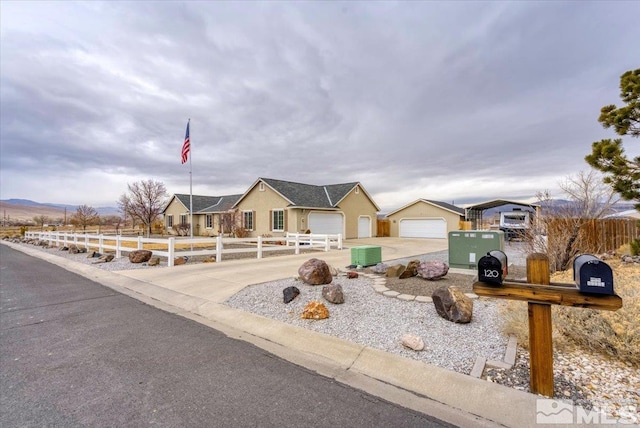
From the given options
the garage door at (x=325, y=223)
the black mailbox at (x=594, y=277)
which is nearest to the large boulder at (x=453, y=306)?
the black mailbox at (x=594, y=277)

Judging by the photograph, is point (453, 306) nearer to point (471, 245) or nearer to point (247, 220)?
point (471, 245)

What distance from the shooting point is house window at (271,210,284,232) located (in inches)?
913

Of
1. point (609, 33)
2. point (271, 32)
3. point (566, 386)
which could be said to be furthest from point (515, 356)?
point (271, 32)

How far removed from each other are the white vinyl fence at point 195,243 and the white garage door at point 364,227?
7080mm

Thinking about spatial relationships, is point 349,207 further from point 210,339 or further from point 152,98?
point 210,339

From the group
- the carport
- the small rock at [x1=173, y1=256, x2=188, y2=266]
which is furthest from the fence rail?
the carport

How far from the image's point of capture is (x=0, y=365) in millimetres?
3578

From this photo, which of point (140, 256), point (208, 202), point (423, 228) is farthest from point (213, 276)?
point (208, 202)

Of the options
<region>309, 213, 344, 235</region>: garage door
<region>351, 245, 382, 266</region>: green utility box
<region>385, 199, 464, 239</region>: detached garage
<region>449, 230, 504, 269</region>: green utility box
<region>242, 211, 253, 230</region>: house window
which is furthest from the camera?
<region>385, 199, 464, 239</region>: detached garage

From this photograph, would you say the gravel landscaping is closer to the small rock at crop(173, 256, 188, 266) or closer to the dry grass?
the dry grass

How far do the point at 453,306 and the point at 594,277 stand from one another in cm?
218

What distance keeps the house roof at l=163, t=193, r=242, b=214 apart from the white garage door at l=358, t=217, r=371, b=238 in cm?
1264

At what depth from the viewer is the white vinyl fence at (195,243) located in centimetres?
1123

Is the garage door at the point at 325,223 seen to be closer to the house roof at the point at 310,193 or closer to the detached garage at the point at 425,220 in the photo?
the house roof at the point at 310,193
